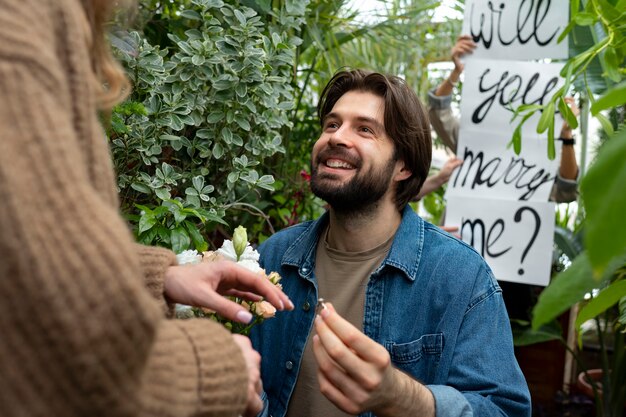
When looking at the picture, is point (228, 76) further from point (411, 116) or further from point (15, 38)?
point (15, 38)

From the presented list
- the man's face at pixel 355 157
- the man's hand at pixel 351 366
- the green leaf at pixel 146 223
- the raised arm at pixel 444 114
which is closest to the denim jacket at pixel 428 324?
the man's face at pixel 355 157

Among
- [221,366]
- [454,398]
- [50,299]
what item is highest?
[50,299]

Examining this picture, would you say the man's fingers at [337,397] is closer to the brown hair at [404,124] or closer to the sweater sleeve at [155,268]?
the sweater sleeve at [155,268]

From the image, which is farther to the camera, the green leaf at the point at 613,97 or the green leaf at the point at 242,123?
the green leaf at the point at 242,123

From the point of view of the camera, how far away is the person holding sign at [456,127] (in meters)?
2.59

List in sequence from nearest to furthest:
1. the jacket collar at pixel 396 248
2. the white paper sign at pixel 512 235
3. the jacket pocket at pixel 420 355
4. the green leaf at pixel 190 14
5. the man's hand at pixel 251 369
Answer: the man's hand at pixel 251 369, the jacket pocket at pixel 420 355, the jacket collar at pixel 396 248, the green leaf at pixel 190 14, the white paper sign at pixel 512 235

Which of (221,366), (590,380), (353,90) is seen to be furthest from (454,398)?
(590,380)

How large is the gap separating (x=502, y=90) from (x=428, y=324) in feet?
4.21

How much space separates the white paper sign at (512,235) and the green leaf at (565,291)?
1.98 meters

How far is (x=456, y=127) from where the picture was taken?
296cm

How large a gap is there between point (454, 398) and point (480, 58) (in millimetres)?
1641

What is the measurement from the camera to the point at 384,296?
1528 millimetres

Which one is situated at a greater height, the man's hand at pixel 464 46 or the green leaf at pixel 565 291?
the green leaf at pixel 565 291

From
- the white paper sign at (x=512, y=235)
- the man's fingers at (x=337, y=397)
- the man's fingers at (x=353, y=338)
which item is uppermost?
the man's fingers at (x=353, y=338)
